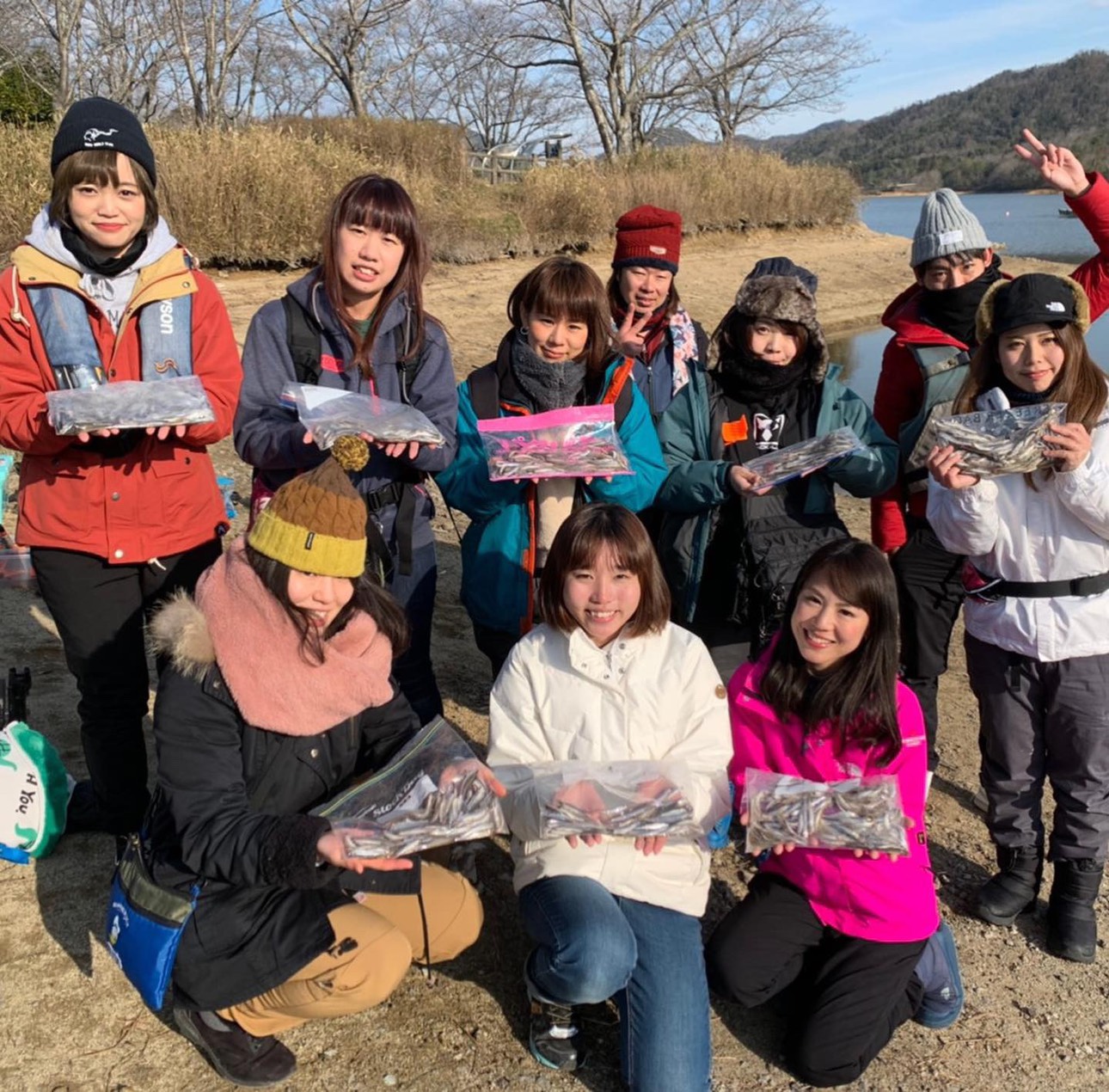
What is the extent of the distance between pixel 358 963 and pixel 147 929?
520mm

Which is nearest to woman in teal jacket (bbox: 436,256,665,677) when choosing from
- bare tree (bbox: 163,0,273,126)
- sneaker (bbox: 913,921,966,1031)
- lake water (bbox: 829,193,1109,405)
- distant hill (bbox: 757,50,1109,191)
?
sneaker (bbox: 913,921,966,1031)

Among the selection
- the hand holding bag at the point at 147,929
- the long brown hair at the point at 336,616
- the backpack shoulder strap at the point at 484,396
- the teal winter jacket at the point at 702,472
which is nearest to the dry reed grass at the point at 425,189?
the backpack shoulder strap at the point at 484,396

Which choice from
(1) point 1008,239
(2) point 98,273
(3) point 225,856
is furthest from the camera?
(1) point 1008,239

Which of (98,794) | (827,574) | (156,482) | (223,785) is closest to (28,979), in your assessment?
(98,794)

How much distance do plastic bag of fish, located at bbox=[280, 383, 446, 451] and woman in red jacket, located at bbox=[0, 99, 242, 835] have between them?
0.91 ft

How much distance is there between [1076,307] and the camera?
3006 millimetres

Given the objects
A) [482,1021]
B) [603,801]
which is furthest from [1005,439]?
Answer: [482,1021]

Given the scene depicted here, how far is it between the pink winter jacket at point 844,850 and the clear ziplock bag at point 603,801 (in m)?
0.35

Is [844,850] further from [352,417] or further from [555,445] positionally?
[352,417]

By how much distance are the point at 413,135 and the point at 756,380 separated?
1809 cm

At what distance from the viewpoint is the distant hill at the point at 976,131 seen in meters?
105

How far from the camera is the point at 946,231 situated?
3641 millimetres

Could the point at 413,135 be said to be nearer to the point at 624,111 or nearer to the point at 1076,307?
the point at 624,111

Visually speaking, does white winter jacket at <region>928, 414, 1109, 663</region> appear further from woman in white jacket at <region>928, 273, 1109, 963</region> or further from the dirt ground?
Answer: the dirt ground
